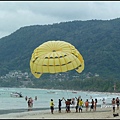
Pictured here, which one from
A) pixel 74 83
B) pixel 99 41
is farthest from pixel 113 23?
pixel 74 83

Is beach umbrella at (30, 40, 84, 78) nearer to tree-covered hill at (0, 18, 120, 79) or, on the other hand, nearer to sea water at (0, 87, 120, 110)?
sea water at (0, 87, 120, 110)

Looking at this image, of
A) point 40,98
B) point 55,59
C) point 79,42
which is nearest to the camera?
point 55,59

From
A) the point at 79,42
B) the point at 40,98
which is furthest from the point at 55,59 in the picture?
the point at 79,42

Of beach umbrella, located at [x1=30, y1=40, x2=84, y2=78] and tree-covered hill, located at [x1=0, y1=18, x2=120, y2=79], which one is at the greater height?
tree-covered hill, located at [x1=0, y1=18, x2=120, y2=79]

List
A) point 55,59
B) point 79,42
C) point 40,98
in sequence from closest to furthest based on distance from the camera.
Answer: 1. point 55,59
2. point 40,98
3. point 79,42

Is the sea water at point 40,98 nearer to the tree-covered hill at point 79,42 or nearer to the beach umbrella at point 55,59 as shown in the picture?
the beach umbrella at point 55,59

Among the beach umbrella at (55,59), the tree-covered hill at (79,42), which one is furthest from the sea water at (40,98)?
the tree-covered hill at (79,42)

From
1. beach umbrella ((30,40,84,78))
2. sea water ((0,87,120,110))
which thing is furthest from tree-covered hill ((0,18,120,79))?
beach umbrella ((30,40,84,78))

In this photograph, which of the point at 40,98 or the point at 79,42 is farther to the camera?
the point at 79,42

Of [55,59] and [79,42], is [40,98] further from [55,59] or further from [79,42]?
[79,42]
